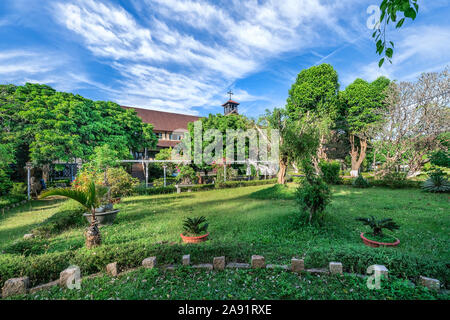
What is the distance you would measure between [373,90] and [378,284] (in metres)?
24.1

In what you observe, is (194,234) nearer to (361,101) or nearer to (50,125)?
(50,125)

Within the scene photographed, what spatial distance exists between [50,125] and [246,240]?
1419cm

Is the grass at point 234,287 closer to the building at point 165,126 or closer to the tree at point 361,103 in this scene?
the tree at point 361,103

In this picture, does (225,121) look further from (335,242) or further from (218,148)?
(335,242)

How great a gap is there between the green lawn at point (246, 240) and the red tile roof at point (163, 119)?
21080 millimetres

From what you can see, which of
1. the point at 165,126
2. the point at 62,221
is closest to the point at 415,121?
the point at 62,221

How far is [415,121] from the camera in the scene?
1440 centimetres

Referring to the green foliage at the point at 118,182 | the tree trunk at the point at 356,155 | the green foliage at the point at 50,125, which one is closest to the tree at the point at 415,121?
the tree trunk at the point at 356,155

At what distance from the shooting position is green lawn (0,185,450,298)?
2.98 m

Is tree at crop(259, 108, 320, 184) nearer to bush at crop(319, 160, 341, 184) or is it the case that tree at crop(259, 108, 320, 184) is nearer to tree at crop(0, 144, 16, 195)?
bush at crop(319, 160, 341, 184)

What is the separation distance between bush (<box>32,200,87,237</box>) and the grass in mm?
3474

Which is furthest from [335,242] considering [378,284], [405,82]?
[405,82]

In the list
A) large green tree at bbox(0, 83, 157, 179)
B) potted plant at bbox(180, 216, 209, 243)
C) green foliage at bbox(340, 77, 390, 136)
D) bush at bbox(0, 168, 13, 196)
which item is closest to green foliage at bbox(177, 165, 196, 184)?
large green tree at bbox(0, 83, 157, 179)

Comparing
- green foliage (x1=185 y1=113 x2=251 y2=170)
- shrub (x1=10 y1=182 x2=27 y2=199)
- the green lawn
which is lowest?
the green lawn
